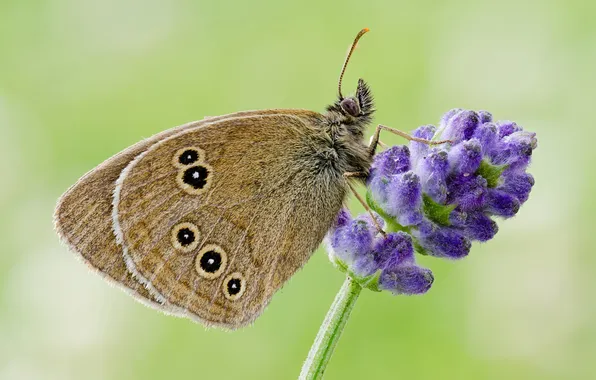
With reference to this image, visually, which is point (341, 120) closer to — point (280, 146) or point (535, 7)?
point (280, 146)

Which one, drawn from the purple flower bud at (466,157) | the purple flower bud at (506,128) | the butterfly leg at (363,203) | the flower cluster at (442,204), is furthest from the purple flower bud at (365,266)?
the purple flower bud at (506,128)

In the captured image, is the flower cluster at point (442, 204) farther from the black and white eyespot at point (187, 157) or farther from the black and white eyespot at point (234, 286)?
the black and white eyespot at point (187, 157)

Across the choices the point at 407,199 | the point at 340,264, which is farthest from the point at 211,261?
the point at 407,199

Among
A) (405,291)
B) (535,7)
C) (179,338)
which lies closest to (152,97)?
(179,338)

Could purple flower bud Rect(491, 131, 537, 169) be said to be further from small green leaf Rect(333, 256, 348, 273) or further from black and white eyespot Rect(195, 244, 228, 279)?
black and white eyespot Rect(195, 244, 228, 279)

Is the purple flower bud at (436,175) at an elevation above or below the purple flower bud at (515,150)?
below

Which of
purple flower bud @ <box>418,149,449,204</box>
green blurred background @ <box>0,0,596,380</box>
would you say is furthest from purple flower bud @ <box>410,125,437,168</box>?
green blurred background @ <box>0,0,596,380</box>

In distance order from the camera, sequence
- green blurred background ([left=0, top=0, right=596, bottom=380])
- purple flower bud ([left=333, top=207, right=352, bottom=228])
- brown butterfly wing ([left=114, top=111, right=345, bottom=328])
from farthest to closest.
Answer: green blurred background ([left=0, top=0, right=596, bottom=380])
purple flower bud ([left=333, top=207, right=352, bottom=228])
brown butterfly wing ([left=114, top=111, right=345, bottom=328])
